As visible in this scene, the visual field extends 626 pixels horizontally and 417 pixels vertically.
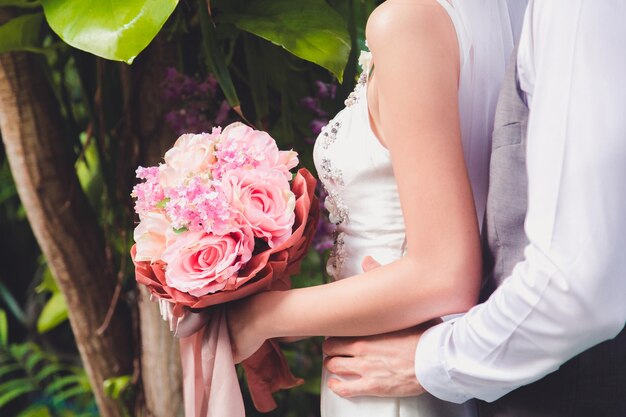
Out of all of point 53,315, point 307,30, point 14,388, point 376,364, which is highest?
point 307,30

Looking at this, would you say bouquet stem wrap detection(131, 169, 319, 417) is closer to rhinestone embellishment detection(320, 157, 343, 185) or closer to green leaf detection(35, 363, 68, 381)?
rhinestone embellishment detection(320, 157, 343, 185)

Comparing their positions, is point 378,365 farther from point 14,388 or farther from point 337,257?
point 14,388

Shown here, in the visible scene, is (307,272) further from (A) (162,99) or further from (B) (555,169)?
(B) (555,169)

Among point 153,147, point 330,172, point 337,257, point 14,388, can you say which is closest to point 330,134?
point 330,172

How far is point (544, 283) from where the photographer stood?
575 mm

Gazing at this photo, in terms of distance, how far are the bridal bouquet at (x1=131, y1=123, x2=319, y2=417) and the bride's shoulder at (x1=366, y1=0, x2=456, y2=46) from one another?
0.62ft

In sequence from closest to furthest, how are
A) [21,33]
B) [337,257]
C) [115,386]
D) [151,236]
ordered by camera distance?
[151,236]
[337,257]
[21,33]
[115,386]

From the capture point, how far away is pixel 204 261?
718 millimetres

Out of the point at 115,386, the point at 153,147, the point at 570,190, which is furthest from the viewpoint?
the point at 115,386

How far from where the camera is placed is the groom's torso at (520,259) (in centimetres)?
64

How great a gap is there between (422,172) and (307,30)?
38 centimetres

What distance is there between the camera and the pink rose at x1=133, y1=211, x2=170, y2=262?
0.75 metres

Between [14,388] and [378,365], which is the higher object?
[378,365]

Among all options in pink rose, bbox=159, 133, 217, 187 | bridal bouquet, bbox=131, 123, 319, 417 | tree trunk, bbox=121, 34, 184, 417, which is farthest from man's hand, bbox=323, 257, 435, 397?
tree trunk, bbox=121, 34, 184, 417
